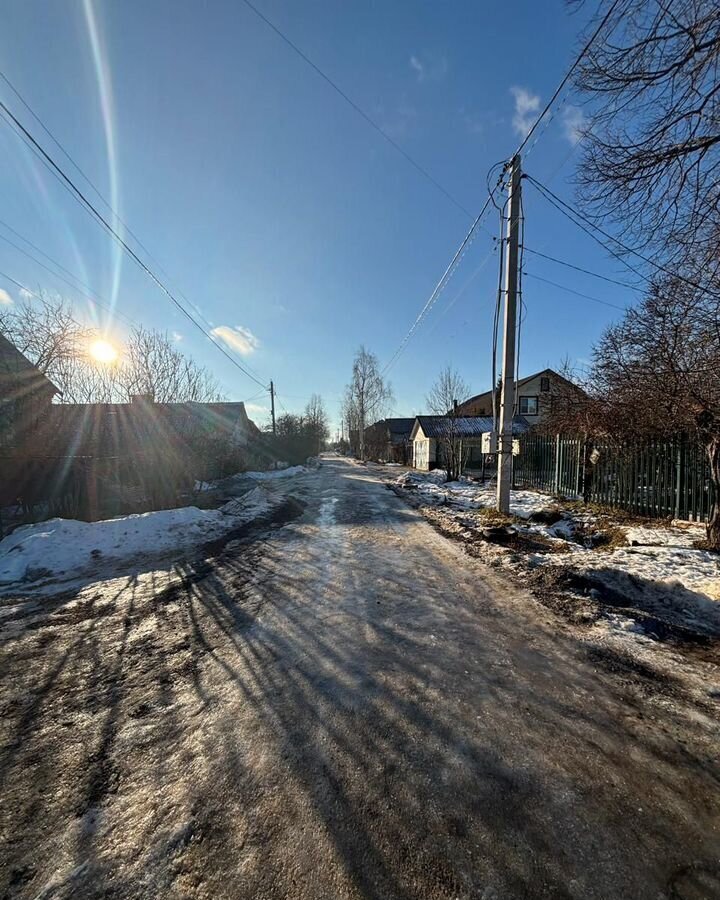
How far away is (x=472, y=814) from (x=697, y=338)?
6763mm

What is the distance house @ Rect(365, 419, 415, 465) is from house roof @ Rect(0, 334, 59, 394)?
32.6 metres

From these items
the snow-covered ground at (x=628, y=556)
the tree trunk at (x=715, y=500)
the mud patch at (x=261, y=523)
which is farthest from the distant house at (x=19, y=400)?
the tree trunk at (x=715, y=500)

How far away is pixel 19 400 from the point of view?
10.5 m

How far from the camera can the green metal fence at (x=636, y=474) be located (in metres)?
8.38

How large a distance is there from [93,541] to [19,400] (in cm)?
653

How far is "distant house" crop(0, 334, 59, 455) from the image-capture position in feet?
33.0

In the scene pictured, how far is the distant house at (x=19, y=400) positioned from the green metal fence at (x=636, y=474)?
15824 millimetres

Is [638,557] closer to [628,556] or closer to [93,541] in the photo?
[628,556]

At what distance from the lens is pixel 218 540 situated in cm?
784

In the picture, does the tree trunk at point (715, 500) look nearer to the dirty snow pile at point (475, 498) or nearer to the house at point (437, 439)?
the dirty snow pile at point (475, 498)

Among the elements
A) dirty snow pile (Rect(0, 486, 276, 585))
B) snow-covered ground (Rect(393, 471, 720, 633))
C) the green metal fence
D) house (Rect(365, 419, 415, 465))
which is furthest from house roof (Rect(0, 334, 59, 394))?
house (Rect(365, 419, 415, 465))

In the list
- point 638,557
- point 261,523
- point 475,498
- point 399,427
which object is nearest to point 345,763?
point 638,557

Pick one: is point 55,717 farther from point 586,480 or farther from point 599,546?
point 586,480

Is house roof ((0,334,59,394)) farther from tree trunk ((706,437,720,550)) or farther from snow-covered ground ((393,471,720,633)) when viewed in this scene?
tree trunk ((706,437,720,550))
